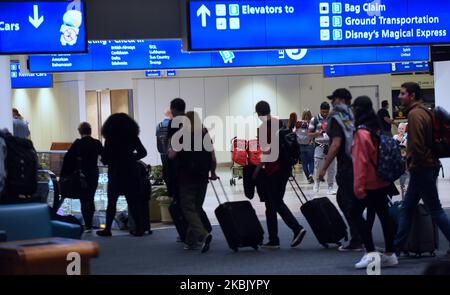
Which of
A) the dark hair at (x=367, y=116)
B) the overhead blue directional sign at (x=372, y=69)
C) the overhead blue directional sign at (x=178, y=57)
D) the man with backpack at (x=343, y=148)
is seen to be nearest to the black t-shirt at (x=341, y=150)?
the man with backpack at (x=343, y=148)

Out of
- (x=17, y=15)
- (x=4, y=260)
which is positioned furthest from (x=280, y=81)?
(x=4, y=260)

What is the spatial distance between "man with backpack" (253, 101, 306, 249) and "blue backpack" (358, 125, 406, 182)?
1725 millimetres

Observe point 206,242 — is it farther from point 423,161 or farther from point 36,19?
point 36,19

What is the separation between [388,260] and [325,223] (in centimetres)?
148

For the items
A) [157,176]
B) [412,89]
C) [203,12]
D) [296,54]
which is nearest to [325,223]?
[412,89]

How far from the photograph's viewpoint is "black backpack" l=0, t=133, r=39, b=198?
8.59m

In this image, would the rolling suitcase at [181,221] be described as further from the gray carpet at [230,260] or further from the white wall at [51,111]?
the white wall at [51,111]

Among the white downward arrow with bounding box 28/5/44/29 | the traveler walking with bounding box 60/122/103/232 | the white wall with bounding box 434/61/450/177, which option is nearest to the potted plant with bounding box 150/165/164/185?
the traveler walking with bounding box 60/122/103/232

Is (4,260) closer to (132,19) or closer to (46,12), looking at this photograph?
(46,12)

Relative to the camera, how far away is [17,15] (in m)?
10.6

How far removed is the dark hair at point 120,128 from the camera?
1075cm

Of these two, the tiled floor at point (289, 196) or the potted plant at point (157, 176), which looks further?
the potted plant at point (157, 176)

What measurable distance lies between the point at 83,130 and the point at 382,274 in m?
5.22

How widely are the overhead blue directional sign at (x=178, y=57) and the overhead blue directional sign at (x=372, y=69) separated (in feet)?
14.3
